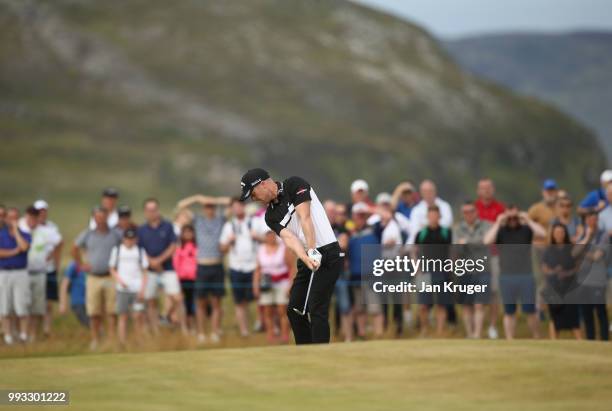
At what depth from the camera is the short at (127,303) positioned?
20.0 m

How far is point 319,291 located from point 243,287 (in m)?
8.79

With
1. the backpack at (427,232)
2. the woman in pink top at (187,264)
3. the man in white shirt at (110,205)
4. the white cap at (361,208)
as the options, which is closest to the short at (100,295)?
the man in white shirt at (110,205)

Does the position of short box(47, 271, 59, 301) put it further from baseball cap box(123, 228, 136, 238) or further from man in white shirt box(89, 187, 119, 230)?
baseball cap box(123, 228, 136, 238)

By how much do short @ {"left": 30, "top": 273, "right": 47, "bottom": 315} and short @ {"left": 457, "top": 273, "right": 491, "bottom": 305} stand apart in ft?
26.1

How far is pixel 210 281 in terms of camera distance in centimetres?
2148

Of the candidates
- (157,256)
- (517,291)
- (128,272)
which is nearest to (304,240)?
(517,291)

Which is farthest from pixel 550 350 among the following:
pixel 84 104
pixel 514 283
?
pixel 84 104

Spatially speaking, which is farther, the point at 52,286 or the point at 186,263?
the point at 52,286

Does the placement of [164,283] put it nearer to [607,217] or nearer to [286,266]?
[286,266]

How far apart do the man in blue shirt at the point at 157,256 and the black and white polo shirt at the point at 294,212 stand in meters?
8.75

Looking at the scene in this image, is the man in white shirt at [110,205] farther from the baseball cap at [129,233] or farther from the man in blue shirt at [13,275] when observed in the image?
the man in blue shirt at [13,275]

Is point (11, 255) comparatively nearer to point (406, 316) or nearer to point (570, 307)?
point (406, 316)

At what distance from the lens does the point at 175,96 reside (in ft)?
650

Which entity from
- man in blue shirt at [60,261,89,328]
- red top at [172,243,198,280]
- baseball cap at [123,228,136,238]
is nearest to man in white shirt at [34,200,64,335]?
man in blue shirt at [60,261,89,328]
